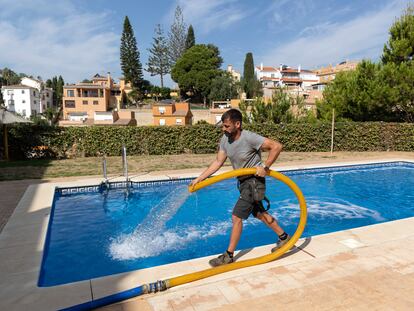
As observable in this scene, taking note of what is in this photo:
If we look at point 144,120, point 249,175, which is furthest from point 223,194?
point 144,120

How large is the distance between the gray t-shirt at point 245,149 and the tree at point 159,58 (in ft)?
224

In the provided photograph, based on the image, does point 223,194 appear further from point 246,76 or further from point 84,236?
point 246,76

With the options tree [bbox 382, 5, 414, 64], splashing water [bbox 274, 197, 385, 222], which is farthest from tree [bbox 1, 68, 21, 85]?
splashing water [bbox 274, 197, 385, 222]

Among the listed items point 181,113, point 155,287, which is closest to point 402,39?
point 155,287

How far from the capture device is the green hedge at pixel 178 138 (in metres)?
14.7

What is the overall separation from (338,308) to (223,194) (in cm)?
678

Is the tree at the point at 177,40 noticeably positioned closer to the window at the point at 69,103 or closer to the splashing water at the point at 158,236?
the window at the point at 69,103

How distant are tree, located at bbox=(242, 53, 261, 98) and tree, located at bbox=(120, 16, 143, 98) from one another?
72.4 ft

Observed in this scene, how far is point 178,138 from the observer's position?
16.6 m

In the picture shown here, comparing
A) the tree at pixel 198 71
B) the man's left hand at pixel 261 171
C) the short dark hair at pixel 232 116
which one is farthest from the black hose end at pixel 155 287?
the tree at pixel 198 71

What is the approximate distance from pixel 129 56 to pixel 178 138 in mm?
51290

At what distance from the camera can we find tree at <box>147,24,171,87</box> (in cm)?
6781

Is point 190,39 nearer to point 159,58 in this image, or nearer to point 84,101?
point 159,58

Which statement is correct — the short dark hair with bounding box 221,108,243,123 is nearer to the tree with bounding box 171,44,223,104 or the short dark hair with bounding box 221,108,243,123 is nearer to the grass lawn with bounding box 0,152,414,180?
the grass lawn with bounding box 0,152,414,180
